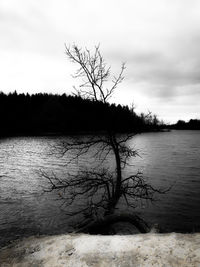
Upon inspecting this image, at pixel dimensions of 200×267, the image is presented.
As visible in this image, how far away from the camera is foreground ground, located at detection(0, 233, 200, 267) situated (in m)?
4.05

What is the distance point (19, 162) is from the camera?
34.2 m

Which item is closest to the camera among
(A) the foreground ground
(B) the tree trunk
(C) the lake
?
(A) the foreground ground

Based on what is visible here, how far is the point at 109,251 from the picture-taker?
4.41 m

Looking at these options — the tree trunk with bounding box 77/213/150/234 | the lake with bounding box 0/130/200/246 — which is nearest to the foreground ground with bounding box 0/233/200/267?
the tree trunk with bounding box 77/213/150/234

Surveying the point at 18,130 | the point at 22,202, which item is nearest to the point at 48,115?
the point at 18,130

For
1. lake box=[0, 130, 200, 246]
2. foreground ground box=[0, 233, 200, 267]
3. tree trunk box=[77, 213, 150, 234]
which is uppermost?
foreground ground box=[0, 233, 200, 267]

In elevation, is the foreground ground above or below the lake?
above

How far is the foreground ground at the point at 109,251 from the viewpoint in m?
4.05

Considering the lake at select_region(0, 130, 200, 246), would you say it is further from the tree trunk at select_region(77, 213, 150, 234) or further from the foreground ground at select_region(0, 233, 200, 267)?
the foreground ground at select_region(0, 233, 200, 267)

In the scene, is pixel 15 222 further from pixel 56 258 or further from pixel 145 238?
pixel 145 238

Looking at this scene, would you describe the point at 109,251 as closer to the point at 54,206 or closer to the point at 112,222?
the point at 112,222

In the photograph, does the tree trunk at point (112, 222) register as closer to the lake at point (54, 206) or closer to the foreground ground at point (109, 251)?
the foreground ground at point (109, 251)

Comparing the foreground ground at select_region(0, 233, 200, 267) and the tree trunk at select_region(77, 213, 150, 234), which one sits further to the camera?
the tree trunk at select_region(77, 213, 150, 234)

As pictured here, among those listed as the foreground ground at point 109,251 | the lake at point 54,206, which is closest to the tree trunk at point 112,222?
the foreground ground at point 109,251
